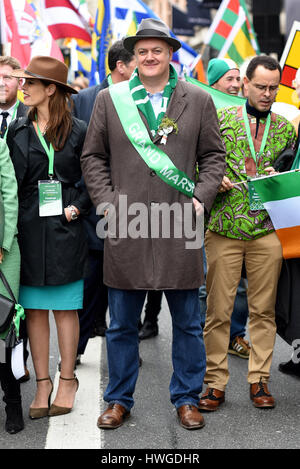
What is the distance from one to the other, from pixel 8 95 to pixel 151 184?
166cm

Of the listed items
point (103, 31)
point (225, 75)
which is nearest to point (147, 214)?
point (225, 75)

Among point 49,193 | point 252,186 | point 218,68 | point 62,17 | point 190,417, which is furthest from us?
point 62,17

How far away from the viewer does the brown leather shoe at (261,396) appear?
459 cm

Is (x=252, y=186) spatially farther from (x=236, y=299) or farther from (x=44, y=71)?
(x=236, y=299)

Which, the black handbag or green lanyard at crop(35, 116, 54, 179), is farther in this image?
green lanyard at crop(35, 116, 54, 179)

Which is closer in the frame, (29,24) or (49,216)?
(49,216)

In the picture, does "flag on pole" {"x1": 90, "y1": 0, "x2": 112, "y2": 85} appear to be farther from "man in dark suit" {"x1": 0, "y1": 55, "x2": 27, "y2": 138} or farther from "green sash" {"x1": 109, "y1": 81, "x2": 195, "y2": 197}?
"green sash" {"x1": 109, "y1": 81, "x2": 195, "y2": 197}

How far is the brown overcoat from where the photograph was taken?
13.7 ft

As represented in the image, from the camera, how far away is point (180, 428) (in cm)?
424

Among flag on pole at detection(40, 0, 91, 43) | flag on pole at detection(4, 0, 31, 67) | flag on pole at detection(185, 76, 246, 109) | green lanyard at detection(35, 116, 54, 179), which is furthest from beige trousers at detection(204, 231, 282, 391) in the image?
flag on pole at detection(40, 0, 91, 43)

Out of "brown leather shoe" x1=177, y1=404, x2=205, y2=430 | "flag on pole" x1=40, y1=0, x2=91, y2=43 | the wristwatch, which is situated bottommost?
"brown leather shoe" x1=177, y1=404, x2=205, y2=430

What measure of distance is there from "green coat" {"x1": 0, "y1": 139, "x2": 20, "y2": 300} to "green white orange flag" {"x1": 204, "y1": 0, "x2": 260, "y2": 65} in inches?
244

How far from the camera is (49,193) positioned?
14.3ft

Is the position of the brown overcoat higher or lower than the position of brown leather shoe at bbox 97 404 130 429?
higher
